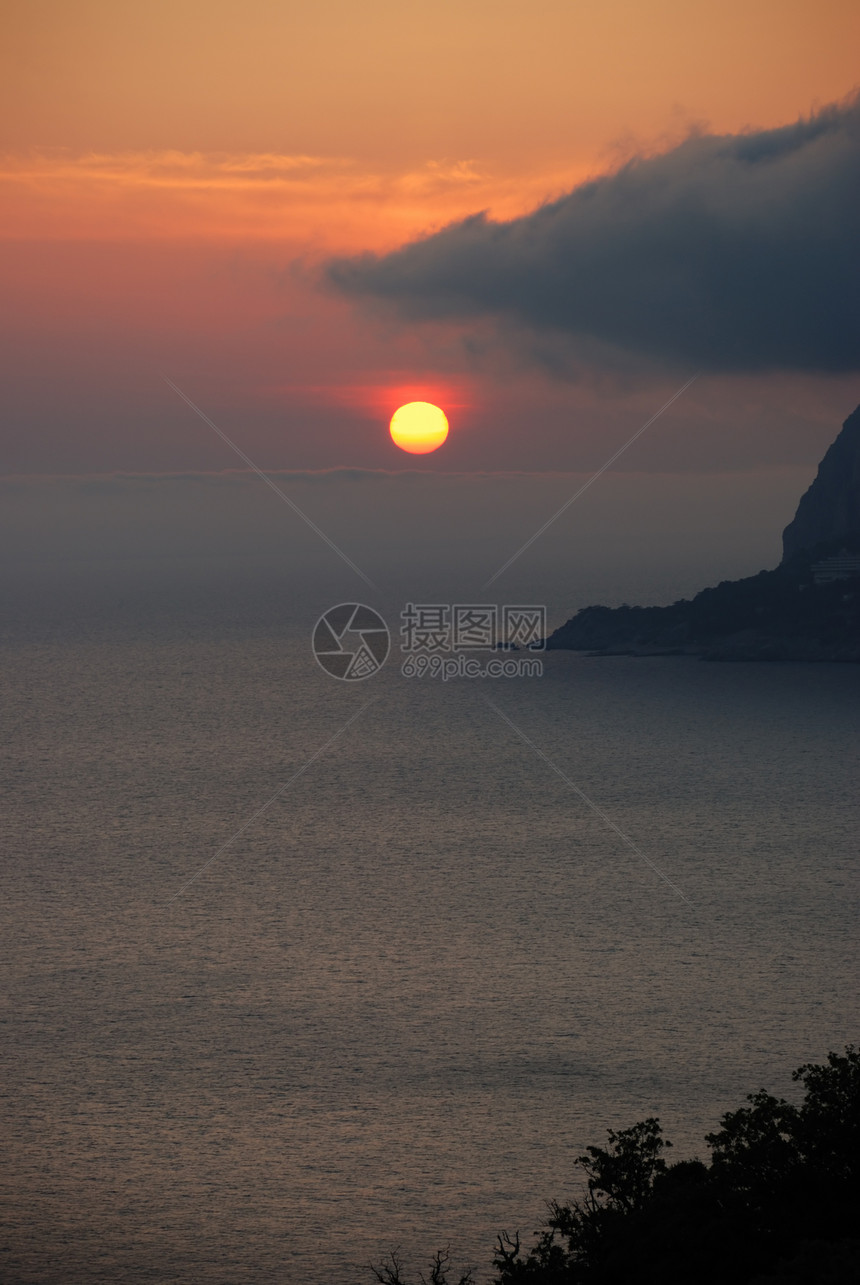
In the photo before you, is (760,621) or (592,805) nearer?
(592,805)

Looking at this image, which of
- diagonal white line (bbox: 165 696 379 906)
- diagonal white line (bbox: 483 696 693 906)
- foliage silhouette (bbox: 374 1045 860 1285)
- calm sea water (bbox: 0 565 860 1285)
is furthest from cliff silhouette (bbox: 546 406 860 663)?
foliage silhouette (bbox: 374 1045 860 1285)

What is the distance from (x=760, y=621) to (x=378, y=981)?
13035 centimetres

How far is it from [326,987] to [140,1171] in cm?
1600

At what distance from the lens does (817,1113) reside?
2639cm

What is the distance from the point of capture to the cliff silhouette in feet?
552

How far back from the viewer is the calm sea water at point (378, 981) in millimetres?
39406

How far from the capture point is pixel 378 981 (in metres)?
56.5

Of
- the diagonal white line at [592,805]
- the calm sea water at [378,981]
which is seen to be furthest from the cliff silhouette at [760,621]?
the calm sea water at [378,981]

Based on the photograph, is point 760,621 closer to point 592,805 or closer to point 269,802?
point 592,805

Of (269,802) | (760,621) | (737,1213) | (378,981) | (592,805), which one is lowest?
(737,1213)

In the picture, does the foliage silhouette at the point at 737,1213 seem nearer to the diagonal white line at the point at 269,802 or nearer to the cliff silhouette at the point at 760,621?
the diagonal white line at the point at 269,802

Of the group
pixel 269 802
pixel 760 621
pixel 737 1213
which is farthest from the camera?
pixel 760 621

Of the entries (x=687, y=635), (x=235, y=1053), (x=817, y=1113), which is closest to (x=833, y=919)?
(x=235, y=1053)

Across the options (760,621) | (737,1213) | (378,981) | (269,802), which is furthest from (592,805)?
(760,621)
